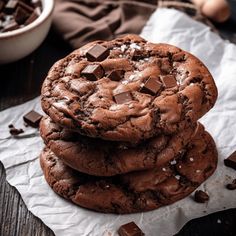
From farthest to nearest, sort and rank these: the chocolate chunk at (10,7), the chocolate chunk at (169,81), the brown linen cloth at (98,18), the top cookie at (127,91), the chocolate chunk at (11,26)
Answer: the brown linen cloth at (98,18), the chocolate chunk at (10,7), the chocolate chunk at (11,26), the chocolate chunk at (169,81), the top cookie at (127,91)

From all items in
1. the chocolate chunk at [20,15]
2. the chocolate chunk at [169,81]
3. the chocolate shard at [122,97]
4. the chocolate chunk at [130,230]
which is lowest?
the chocolate chunk at [130,230]

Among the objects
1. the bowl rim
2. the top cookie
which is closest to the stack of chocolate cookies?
the top cookie

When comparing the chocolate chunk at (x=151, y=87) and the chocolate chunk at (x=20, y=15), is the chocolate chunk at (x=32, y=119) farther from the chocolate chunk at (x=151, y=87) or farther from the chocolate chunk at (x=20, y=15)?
the chocolate chunk at (x=151, y=87)

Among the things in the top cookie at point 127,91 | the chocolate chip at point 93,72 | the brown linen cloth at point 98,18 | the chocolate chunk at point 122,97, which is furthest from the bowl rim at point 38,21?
the chocolate chunk at point 122,97

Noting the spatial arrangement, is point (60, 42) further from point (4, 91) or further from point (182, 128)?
point (182, 128)

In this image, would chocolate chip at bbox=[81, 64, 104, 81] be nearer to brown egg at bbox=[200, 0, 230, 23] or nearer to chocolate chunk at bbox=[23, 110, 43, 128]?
chocolate chunk at bbox=[23, 110, 43, 128]
